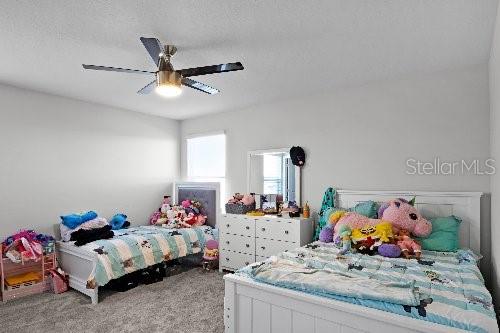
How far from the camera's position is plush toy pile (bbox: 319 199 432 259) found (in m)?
2.62

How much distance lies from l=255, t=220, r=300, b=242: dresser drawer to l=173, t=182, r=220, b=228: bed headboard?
113 cm

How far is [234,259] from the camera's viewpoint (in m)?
4.07

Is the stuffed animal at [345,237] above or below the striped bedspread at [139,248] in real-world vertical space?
above

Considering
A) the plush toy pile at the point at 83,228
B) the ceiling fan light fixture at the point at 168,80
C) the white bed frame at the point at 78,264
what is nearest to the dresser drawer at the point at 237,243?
the plush toy pile at the point at 83,228

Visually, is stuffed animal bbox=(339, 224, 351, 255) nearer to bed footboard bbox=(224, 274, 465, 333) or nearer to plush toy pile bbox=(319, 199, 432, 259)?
plush toy pile bbox=(319, 199, 432, 259)

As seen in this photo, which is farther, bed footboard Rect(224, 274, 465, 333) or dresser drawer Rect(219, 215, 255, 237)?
dresser drawer Rect(219, 215, 255, 237)

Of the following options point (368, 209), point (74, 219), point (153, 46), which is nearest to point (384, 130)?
point (368, 209)

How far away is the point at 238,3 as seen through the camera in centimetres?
190

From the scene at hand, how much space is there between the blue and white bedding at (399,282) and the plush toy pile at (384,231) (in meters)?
0.10

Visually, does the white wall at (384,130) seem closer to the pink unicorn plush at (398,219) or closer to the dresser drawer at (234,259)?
the pink unicorn plush at (398,219)

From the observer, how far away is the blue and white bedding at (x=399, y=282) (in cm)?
154

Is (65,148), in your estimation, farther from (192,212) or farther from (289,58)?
(289,58)

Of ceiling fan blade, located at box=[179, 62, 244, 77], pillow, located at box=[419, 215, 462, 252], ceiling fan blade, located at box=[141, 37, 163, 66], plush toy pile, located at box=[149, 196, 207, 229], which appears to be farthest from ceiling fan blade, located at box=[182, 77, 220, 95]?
pillow, located at box=[419, 215, 462, 252]

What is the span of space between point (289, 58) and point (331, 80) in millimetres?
843
